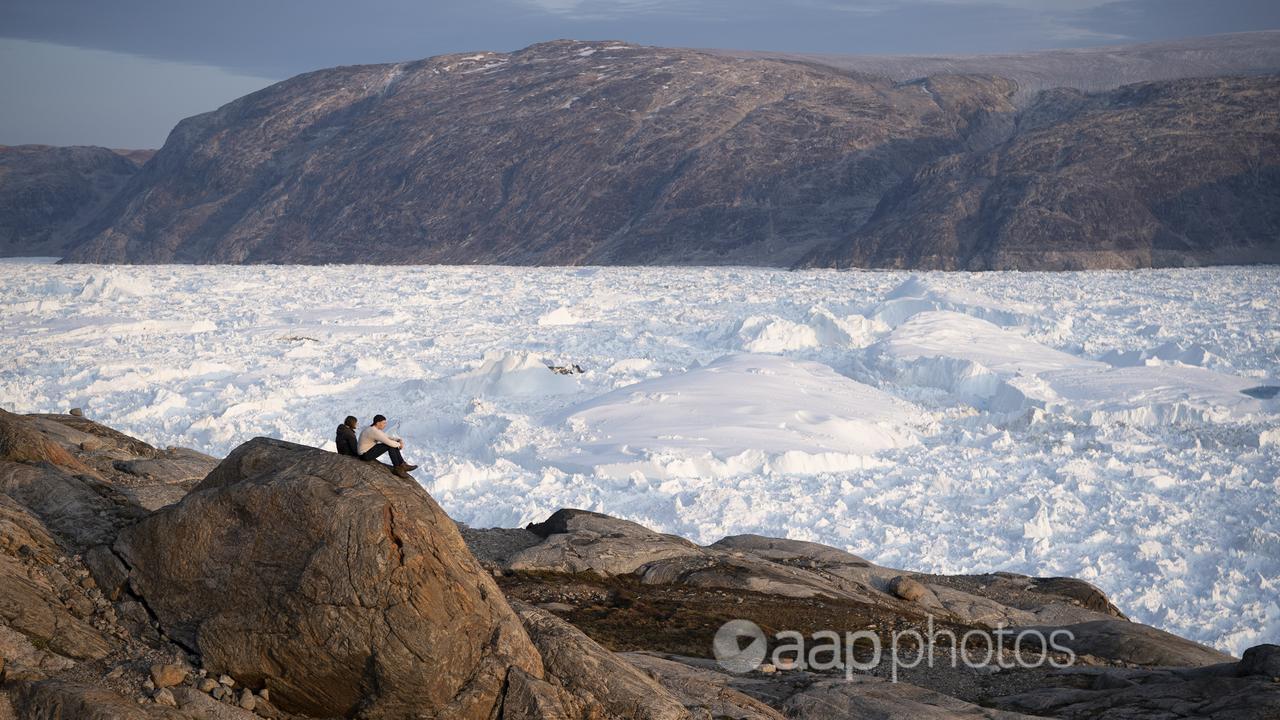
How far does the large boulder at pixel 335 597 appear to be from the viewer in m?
5.86

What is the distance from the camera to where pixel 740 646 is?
8.57 m

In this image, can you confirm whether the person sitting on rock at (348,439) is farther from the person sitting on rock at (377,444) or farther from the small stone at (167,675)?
the small stone at (167,675)

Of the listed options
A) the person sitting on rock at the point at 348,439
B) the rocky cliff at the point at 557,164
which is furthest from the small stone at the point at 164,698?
the rocky cliff at the point at 557,164

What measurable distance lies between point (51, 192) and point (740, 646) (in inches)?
3844

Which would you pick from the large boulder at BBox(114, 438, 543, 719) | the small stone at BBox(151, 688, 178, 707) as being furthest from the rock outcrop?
the small stone at BBox(151, 688, 178, 707)

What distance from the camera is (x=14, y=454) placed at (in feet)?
26.9

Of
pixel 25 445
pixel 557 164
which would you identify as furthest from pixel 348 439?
pixel 557 164

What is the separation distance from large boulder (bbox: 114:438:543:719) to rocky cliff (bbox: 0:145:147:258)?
9044 cm

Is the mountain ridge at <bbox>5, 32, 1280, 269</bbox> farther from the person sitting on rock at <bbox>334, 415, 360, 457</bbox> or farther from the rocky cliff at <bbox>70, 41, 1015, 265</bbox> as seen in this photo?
the person sitting on rock at <bbox>334, 415, 360, 457</bbox>

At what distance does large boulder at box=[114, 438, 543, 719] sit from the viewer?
231 inches

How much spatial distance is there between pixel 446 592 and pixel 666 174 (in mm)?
71428

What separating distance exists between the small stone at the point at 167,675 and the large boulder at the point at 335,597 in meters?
0.22

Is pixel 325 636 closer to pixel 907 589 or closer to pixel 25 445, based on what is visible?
pixel 25 445

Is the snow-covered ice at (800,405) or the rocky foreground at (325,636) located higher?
the rocky foreground at (325,636)
